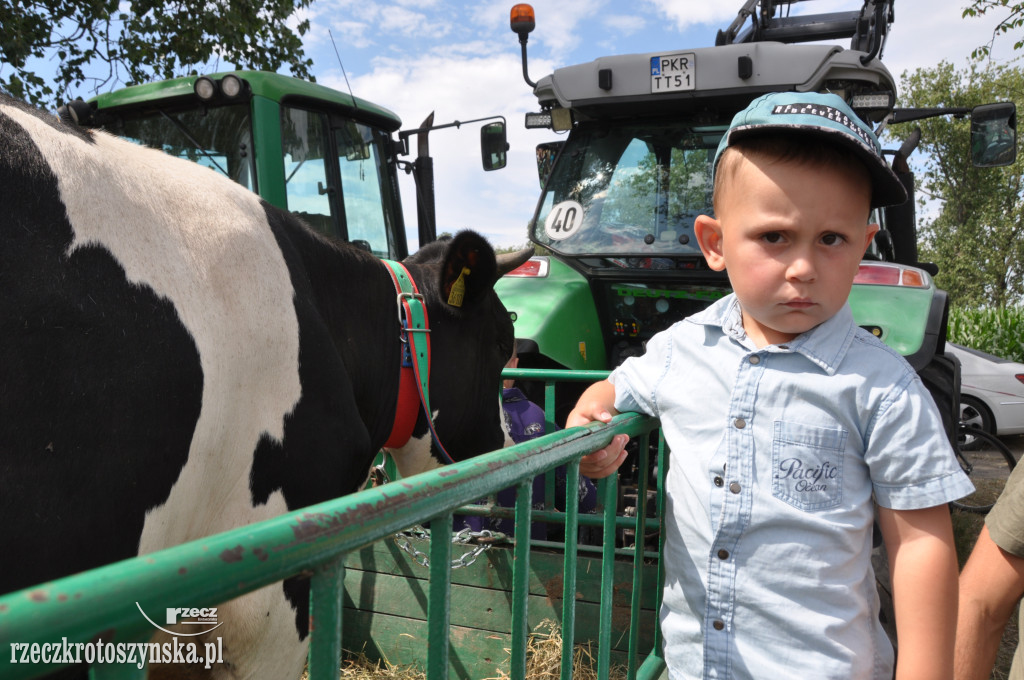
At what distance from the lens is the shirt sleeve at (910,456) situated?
118cm

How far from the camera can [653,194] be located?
3.86 m

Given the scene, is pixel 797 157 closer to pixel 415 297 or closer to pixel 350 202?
pixel 415 297

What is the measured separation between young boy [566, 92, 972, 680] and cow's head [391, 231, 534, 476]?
106 centimetres

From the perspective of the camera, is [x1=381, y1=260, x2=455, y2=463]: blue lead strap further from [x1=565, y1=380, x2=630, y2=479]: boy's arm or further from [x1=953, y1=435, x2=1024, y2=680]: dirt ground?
[x1=953, y1=435, x2=1024, y2=680]: dirt ground

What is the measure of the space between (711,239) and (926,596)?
0.74 meters

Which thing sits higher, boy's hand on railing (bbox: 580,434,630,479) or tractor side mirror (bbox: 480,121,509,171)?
tractor side mirror (bbox: 480,121,509,171)

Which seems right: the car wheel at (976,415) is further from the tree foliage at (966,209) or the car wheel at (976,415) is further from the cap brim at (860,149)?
the tree foliage at (966,209)

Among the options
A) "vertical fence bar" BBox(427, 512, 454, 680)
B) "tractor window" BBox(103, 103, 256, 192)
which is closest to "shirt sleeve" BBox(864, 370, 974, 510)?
"vertical fence bar" BBox(427, 512, 454, 680)

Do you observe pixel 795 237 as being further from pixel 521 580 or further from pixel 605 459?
pixel 521 580

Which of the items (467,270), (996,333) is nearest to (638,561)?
(467,270)

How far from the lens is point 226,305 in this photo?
4.69 feet

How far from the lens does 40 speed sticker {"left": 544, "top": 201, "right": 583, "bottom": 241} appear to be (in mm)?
4066

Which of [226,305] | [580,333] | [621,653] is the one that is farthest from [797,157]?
[580,333]

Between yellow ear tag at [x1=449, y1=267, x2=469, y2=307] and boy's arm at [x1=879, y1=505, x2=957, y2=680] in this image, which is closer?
boy's arm at [x1=879, y1=505, x2=957, y2=680]
